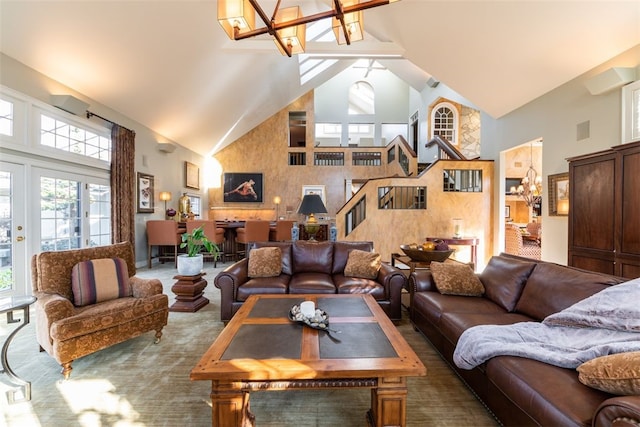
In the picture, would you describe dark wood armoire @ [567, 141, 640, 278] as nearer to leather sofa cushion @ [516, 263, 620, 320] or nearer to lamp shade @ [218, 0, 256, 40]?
leather sofa cushion @ [516, 263, 620, 320]

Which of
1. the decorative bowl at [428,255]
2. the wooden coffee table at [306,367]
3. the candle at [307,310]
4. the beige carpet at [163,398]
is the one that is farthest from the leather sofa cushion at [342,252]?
the wooden coffee table at [306,367]

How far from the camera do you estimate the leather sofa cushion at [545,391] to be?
112cm

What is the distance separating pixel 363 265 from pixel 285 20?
8.76 feet

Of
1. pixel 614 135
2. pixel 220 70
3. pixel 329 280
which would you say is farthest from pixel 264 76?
pixel 614 135

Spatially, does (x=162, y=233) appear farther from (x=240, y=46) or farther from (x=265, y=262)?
(x=240, y=46)

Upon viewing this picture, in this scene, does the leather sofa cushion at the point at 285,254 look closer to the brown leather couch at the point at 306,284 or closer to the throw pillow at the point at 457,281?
the brown leather couch at the point at 306,284

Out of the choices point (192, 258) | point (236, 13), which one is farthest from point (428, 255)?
point (236, 13)

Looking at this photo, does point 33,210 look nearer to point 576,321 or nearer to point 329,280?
point 329,280

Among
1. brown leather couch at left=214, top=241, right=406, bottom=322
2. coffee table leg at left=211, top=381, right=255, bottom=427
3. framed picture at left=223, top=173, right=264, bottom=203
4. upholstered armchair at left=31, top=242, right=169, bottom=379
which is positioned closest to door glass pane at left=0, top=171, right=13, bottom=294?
upholstered armchair at left=31, top=242, right=169, bottom=379

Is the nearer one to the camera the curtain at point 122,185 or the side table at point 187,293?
the side table at point 187,293

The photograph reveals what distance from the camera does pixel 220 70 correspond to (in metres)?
5.50

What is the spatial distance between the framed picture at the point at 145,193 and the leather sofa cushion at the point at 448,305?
18.5 feet

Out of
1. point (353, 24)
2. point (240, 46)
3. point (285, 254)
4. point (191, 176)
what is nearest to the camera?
point (353, 24)

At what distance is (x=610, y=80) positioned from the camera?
3248 mm
